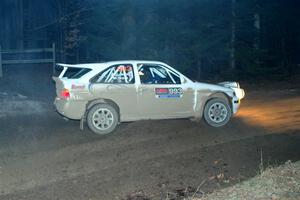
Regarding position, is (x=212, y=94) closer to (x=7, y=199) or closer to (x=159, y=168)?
(x=159, y=168)

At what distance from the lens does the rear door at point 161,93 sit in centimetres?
1082

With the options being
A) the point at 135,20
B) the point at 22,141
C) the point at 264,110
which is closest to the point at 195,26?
the point at 135,20

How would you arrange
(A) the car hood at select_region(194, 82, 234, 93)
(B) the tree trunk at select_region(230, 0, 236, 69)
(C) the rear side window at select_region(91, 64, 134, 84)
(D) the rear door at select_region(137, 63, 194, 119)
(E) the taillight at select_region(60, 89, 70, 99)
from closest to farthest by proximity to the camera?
(E) the taillight at select_region(60, 89, 70, 99) < (C) the rear side window at select_region(91, 64, 134, 84) < (D) the rear door at select_region(137, 63, 194, 119) < (A) the car hood at select_region(194, 82, 234, 93) < (B) the tree trunk at select_region(230, 0, 236, 69)

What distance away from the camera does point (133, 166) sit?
812 cm

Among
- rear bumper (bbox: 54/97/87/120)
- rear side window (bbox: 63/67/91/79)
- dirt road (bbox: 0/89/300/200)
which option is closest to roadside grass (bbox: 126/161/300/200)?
dirt road (bbox: 0/89/300/200)

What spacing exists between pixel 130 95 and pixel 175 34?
502 inches

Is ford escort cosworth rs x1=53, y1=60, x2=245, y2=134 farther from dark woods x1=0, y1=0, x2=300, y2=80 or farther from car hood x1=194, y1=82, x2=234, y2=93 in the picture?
dark woods x1=0, y1=0, x2=300, y2=80

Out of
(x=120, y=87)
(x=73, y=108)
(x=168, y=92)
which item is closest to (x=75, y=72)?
(x=73, y=108)

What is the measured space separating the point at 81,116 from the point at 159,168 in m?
3.07

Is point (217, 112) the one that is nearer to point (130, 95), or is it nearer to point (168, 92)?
point (168, 92)

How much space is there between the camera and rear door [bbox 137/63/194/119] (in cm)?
1082

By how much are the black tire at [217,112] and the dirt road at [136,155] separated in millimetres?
211

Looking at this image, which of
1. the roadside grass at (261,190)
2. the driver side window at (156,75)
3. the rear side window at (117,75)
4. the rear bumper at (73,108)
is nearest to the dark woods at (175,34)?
the driver side window at (156,75)

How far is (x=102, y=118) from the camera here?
10.6m
